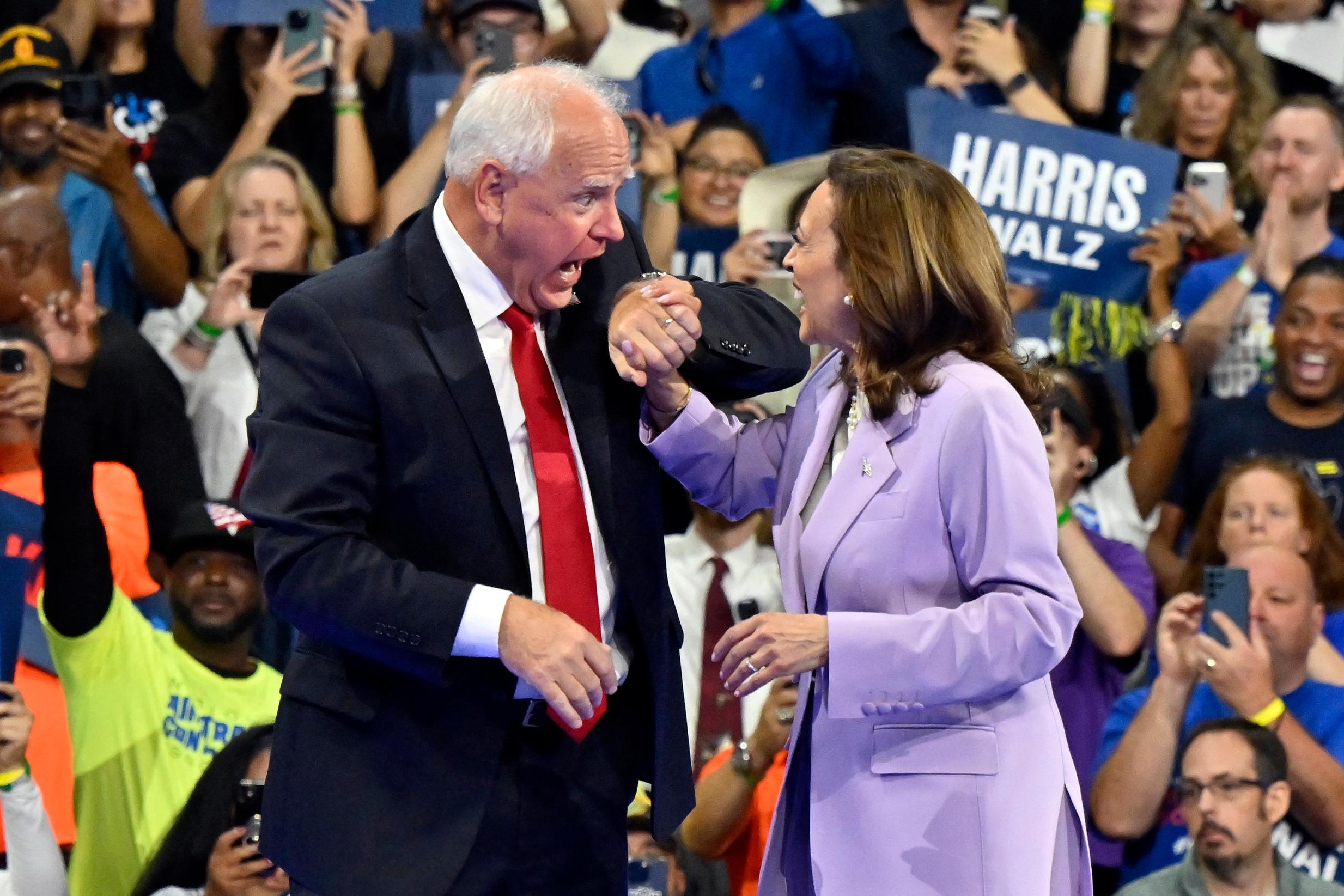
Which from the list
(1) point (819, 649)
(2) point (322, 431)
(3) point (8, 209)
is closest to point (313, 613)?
(2) point (322, 431)

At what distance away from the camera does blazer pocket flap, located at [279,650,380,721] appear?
2.23 m

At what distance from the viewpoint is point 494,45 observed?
4.99m

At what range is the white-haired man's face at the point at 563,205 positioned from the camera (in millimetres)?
2268

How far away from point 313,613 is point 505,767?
0.33 m

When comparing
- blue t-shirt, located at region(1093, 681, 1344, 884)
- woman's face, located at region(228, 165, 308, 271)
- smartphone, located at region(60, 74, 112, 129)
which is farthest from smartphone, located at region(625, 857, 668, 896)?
smartphone, located at region(60, 74, 112, 129)

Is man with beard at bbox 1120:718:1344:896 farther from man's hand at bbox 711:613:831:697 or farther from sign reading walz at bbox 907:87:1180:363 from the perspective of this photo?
man's hand at bbox 711:613:831:697

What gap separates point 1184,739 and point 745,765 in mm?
904

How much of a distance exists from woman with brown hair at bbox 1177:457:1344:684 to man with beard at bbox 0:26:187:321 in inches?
107

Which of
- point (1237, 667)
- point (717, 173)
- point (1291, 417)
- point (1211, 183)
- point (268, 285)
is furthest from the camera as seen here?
point (717, 173)

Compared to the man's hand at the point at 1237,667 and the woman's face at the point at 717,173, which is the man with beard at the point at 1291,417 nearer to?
the man's hand at the point at 1237,667

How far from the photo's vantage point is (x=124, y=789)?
3748 millimetres

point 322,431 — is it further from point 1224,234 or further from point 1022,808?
point 1224,234

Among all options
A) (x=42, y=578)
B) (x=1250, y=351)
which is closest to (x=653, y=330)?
(x=42, y=578)

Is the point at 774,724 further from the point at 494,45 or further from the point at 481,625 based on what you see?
the point at 494,45
